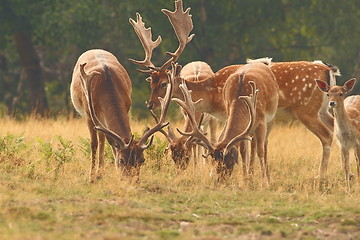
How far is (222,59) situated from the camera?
Answer: 2486cm

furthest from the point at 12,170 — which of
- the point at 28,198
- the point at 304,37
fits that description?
the point at 304,37

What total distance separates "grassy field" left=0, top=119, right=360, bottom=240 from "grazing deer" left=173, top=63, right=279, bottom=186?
15.1 inches

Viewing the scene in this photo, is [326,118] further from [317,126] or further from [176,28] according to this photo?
[176,28]

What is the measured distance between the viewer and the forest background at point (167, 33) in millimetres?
21453

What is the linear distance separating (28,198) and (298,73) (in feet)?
17.3

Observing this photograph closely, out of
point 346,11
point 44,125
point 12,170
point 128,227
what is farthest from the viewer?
point 346,11

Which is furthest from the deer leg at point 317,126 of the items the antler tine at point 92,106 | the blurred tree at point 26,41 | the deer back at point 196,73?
the blurred tree at point 26,41

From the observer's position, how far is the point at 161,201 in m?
9.28

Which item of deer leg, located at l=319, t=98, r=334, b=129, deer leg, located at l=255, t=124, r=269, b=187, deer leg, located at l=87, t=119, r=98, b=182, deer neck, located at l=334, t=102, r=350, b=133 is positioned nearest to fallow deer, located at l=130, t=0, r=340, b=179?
deer leg, located at l=319, t=98, r=334, b=129

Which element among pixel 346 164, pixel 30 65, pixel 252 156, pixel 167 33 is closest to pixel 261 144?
pixel 252 156

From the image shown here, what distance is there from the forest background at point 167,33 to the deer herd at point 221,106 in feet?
28.9

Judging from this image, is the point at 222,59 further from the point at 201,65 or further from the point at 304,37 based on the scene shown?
the point at 201,65

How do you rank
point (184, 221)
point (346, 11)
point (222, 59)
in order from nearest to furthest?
point (184, 221) → point (346, 11) → point (222, 59)

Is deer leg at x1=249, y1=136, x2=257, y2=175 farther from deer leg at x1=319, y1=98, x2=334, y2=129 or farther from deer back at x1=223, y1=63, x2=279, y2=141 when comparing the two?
deer leg at x1=319, y1=98, x2=334, y2=129
